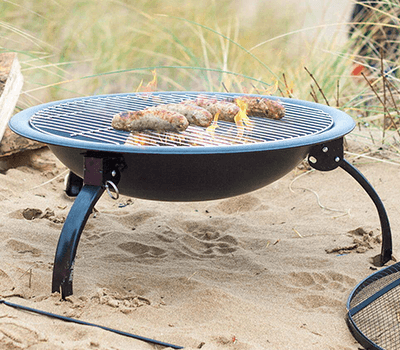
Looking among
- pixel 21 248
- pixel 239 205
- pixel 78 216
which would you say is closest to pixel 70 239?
pixel 78 216

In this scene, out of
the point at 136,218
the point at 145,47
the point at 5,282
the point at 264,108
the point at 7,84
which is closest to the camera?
the point at 5,282

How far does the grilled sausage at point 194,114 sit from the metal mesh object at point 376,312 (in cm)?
92

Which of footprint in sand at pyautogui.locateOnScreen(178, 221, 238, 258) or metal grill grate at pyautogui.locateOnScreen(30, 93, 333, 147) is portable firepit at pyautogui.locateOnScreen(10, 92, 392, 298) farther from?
footprint in sand at pyautogui.locateOnScreen(178, 221, 238, 258)

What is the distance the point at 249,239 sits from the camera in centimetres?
265

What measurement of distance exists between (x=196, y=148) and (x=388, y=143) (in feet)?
8.12

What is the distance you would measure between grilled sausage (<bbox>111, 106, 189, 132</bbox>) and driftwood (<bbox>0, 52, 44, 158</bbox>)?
1.40 meters

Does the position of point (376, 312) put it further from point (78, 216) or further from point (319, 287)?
point (78, 216)

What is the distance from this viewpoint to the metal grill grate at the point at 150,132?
1856 mm

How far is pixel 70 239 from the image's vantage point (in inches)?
66.0

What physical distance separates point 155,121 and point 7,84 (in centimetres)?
157

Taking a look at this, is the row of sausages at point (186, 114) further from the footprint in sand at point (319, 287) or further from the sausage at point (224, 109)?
the footprint in sand at point (319, 287)

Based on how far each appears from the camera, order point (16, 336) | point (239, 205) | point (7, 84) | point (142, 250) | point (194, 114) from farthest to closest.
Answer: point (239, 205), point (7, 84), point (142, 250), point (194, 114), point (16, 336)

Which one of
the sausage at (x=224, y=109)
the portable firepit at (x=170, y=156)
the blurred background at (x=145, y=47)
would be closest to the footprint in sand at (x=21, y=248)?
the portable firepit at (x=170, y=156)

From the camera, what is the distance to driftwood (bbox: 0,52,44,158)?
120 inches
